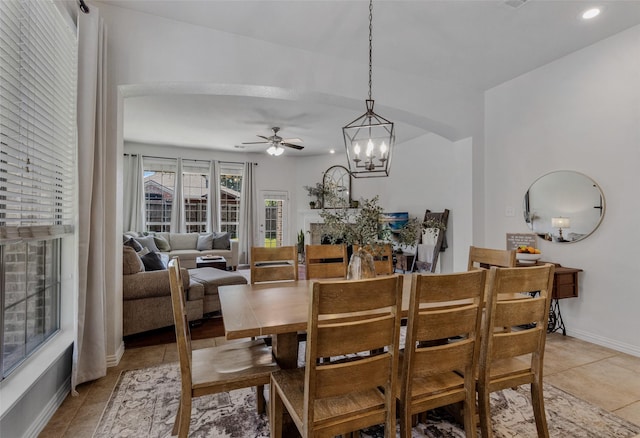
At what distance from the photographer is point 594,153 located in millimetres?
3242

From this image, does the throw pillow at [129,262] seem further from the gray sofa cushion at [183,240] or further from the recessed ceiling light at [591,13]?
the recessed ceiling light at [591,13]

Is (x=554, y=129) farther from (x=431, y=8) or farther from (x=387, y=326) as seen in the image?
(x=387, y=326)

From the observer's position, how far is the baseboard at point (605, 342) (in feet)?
9.72

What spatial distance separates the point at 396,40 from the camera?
3.08m

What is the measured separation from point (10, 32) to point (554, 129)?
4.60 metres

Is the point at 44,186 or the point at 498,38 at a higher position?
the point at 498,38

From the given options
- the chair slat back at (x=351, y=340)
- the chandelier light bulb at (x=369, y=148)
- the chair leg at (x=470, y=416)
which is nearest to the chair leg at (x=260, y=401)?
the chair slat back at (x=351, y=340)

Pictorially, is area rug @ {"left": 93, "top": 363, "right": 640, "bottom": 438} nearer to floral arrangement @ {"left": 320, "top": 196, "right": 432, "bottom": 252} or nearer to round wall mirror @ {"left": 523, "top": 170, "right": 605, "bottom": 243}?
floral arrangement @ {"left": 320, "top": 196, "right": 432, "bottom": 252}

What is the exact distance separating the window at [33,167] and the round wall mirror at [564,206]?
4.50 m

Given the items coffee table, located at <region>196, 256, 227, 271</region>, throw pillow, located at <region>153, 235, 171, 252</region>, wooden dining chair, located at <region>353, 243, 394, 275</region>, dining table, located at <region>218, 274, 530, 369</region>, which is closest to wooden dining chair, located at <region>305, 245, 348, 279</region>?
wooden dining chair, located at <region>353, 243, 394, 275</region>

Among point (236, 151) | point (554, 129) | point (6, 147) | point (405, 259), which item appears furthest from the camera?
point (236, 151)

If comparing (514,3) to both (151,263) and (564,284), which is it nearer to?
(564,284)

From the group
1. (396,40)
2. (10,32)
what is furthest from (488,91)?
(10,32)

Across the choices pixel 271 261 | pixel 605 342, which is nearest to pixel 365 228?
pixel 271 261
